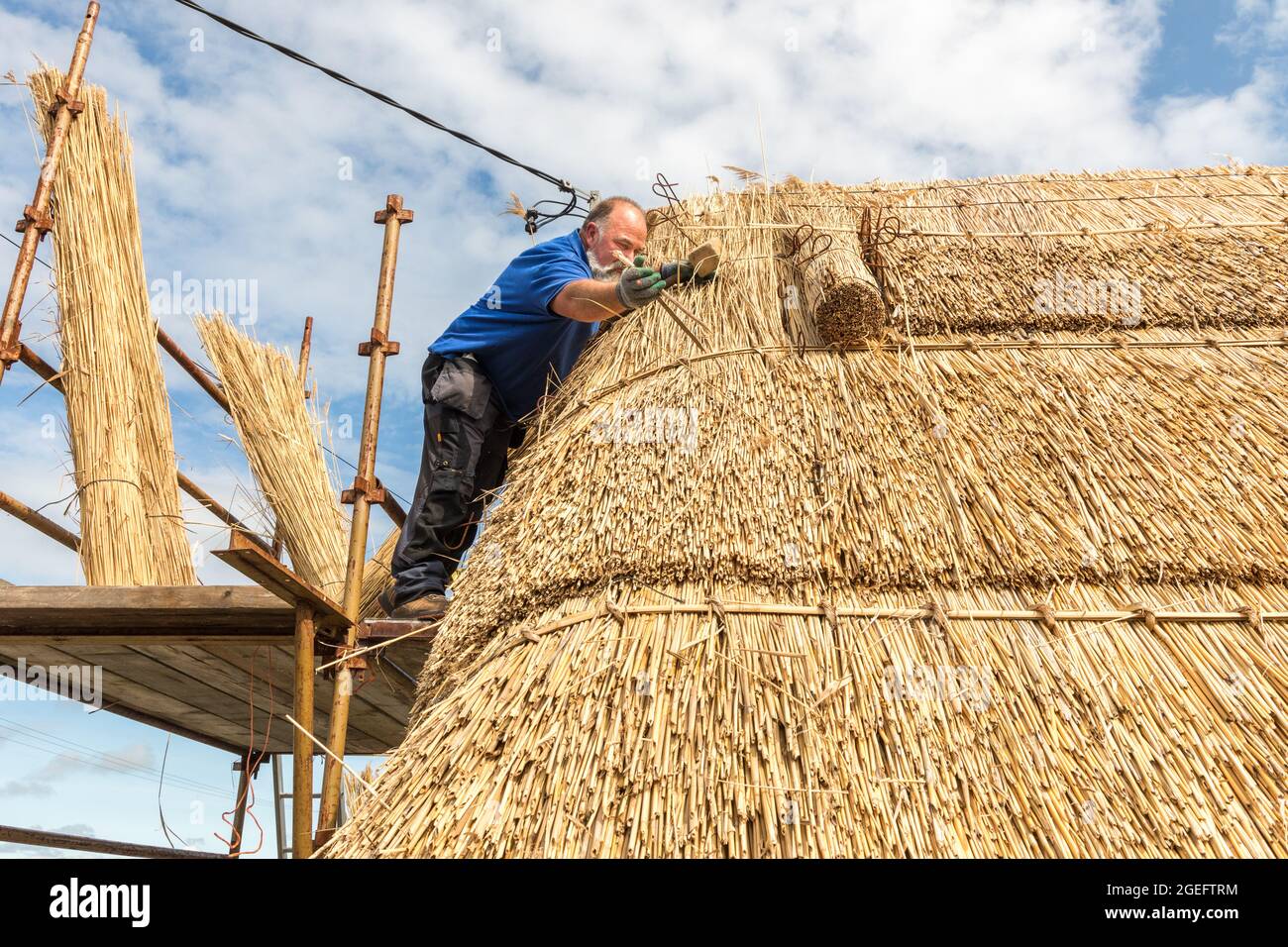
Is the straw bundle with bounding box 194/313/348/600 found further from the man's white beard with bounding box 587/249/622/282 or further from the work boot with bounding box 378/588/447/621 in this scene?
the man's white beard with bounding box 587/249/622/282

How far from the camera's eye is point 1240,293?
3.29 m

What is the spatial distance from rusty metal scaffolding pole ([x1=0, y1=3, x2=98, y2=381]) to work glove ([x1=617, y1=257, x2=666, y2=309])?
2.61 metres

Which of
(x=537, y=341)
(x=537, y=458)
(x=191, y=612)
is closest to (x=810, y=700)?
(x=537, y=458)

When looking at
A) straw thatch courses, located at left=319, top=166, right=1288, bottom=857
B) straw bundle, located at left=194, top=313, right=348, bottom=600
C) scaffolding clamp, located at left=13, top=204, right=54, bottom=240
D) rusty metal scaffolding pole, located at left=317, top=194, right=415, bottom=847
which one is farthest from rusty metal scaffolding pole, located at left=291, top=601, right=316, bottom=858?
scaffolding clamp, located at left=13, top=204, right=54, bottom=240

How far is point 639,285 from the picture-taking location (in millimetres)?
2848

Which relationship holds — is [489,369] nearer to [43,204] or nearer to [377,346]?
[377,346]

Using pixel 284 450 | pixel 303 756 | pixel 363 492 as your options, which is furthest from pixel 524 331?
pixel 303 756

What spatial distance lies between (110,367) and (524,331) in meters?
1.93

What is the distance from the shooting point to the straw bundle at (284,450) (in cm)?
378

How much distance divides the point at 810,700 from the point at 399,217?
9.56ft

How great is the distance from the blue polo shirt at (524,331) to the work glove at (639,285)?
45 cm

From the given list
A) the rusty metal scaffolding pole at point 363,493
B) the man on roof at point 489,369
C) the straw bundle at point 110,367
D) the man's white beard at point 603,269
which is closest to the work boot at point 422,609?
the man on roof at point 489,369

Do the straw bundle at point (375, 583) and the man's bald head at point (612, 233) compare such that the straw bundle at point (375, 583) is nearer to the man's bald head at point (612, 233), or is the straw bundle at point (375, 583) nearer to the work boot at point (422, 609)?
the work boot at point (422, 609)

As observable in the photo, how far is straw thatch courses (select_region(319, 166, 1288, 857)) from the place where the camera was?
1.83 m
